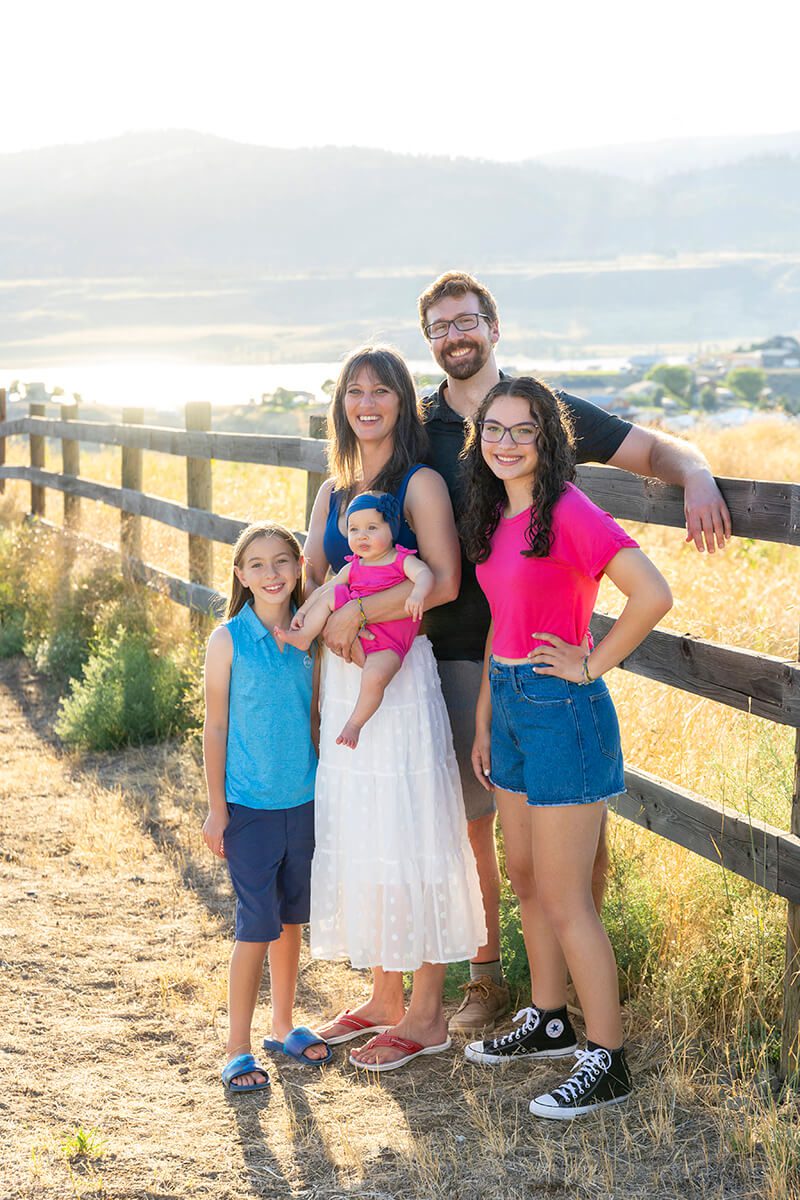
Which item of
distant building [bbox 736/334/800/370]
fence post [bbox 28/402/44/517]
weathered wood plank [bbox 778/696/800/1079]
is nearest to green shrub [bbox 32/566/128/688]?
fence post [bbox 28/402/44/517]

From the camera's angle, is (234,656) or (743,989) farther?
(234,656)

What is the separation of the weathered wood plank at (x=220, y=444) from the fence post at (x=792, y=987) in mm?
2966

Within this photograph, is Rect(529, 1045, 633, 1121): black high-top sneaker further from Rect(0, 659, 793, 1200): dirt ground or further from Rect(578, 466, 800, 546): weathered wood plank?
Rect(578, 466, 800, 546): weathered wood plank

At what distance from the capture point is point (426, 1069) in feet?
12.2

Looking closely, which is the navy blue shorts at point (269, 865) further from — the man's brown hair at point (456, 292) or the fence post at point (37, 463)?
the fence post at point (37, 463)

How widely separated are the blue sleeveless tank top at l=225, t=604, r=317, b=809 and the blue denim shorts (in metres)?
0.72

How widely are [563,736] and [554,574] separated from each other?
394 millimetres

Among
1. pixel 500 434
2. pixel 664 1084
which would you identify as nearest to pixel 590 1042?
pixel 664 1084

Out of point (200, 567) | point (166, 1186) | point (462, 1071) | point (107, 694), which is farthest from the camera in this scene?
point (200, 567)

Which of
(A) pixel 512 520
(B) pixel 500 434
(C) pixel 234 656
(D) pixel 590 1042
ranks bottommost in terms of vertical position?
(D) pixel 590 1042

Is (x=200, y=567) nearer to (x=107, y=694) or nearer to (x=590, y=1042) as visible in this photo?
(x=107, y=694)

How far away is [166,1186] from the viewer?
3182 mm

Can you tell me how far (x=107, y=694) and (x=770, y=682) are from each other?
4.51 meters

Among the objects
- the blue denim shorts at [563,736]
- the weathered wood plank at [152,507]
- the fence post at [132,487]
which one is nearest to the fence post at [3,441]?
the weathered wood plank at [152,507]
